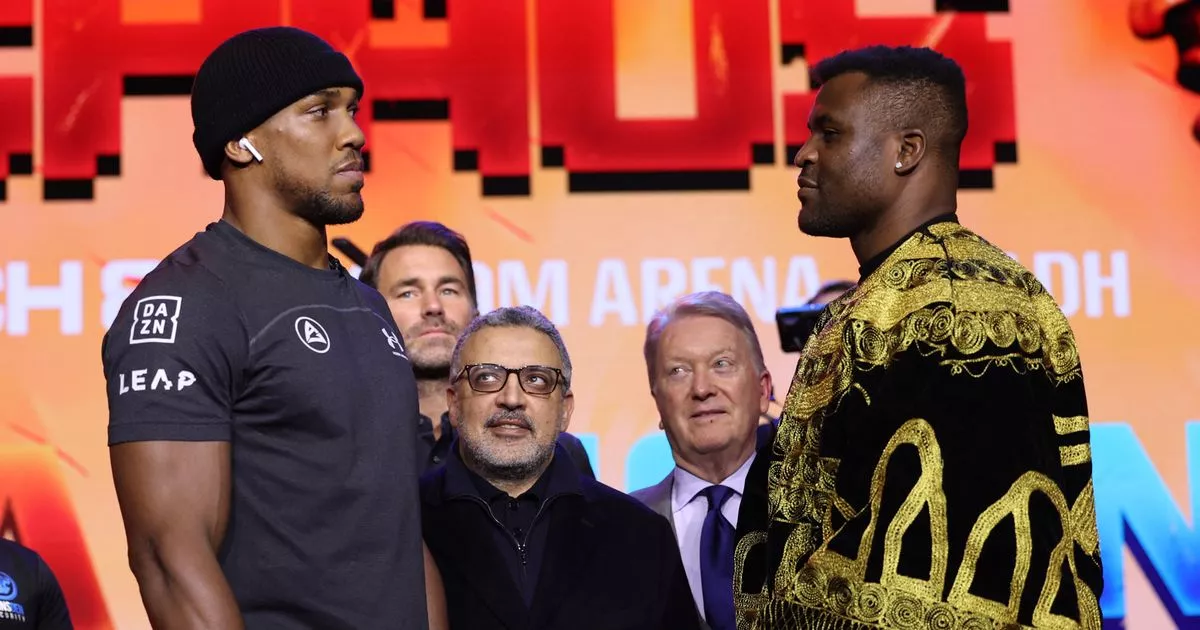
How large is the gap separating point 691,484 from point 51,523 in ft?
7.68

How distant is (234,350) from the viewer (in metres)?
1.99

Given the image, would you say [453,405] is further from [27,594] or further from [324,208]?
[27,594]

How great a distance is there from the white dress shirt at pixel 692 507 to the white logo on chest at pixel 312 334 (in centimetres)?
152

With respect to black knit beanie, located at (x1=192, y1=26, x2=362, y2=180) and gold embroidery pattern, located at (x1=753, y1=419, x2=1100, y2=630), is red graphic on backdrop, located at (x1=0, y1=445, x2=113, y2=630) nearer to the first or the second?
black knit beanie, located at (x1=192, y1=26, x2=362, y2=180)

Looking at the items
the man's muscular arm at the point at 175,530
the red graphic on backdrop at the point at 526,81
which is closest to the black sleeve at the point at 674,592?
the man's muscular arm at the point at 175,530

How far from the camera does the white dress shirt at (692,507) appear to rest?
3.40m

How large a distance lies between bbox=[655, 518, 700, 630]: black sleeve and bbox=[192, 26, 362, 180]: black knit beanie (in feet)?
4.35

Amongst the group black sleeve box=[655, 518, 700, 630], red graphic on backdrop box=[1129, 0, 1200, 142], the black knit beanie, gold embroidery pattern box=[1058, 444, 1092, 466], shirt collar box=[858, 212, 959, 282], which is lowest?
black sleeve box=[655, 518, 700, 630]

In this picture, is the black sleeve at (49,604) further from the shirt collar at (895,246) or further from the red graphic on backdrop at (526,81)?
the shirt collar at (895,246)

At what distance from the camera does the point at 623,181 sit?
4.91 meters

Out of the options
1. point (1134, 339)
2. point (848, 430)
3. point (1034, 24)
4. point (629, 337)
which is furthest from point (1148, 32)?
point (848, 430)

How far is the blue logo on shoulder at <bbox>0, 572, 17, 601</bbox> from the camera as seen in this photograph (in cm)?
353

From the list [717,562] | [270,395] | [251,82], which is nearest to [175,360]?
[270,395]

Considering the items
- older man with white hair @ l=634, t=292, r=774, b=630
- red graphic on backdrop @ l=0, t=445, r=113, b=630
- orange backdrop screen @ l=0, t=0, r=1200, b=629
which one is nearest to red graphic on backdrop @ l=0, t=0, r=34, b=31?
orange backdrop screen @ l=0, t=0, r=1200, b=629
